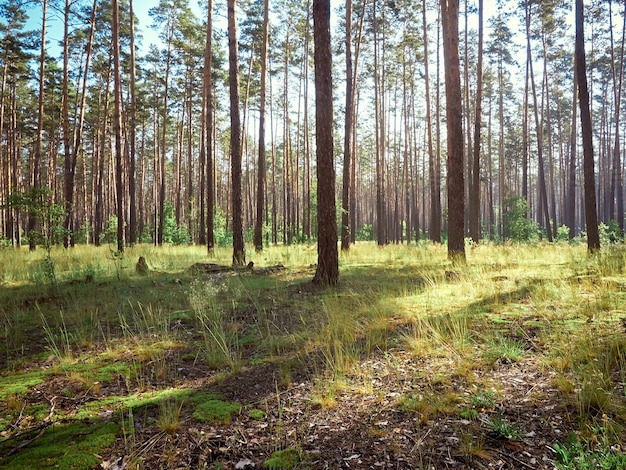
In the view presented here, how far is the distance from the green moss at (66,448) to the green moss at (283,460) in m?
1.07

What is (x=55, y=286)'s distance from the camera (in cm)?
721

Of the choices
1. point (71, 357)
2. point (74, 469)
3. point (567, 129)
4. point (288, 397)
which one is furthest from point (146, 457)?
point (567, 129)

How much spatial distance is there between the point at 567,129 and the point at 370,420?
54.2 metres

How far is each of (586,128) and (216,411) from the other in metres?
12.5

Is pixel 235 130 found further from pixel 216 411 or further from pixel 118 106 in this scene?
pixel 216 411

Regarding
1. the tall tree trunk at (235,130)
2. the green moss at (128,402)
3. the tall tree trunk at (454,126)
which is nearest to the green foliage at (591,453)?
the green moss at (128,402)

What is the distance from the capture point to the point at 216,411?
2748 mm

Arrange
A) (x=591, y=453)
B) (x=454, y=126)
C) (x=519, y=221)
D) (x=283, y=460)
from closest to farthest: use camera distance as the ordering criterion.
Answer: (x=591, y=453) < (x=283, y=460) < (x=454, y=126) < (x=519, y=221)

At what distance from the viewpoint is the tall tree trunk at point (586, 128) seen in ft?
33.2

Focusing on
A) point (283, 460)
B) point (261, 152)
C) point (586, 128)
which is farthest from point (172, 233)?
point (283, 460)

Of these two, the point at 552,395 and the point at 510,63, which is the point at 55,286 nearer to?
the point at 552,395

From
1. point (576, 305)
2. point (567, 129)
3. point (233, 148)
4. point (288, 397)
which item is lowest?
point (288, 397)

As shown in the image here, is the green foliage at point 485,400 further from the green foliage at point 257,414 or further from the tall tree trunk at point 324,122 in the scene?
the tall tree trunk at point 324,122

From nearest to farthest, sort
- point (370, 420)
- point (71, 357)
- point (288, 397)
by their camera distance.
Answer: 1. point (370, 420)
2. point (288, 397)
3. point (71, 357)
